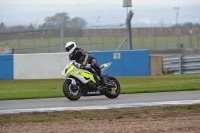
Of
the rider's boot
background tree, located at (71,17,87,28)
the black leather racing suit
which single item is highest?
background tree, located at (71,17,87,28)

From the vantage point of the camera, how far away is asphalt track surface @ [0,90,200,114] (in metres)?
13.4

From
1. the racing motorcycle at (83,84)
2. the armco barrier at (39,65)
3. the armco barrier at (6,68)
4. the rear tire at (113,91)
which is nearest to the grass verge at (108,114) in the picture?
the racing motorcycle at (83,84)

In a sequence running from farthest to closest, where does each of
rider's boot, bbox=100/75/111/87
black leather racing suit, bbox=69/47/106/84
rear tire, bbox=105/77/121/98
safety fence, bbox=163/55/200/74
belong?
safety fence, bbox=163/55/200/74 < rear tire, bbox=105/77/121/98 < rider's boot, bbox=100/75/111/87 < black leather racing suit, bbox=69/47/106/84

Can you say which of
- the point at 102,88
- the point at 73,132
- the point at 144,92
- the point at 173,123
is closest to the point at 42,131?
the point at 73,132

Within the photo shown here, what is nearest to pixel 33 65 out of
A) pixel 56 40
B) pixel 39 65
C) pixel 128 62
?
pixel 39 65

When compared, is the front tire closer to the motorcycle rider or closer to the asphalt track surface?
the asphalt track surface

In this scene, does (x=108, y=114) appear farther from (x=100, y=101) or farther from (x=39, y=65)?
(x=39, y=65)

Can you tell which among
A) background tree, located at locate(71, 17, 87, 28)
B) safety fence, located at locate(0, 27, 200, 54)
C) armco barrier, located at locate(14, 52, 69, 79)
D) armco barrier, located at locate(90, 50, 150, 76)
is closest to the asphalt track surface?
armco barrier, located at locate(14, 52, 69, 79)

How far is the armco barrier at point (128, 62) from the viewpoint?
26.8 meters

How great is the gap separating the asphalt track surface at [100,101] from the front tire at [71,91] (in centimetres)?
15

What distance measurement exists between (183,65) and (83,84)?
14289mm

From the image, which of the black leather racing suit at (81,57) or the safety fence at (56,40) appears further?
the safety fence at (56,40)

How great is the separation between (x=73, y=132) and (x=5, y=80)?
1608cm

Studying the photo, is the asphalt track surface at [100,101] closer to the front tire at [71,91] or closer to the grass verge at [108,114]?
the front tire at [71,91]
